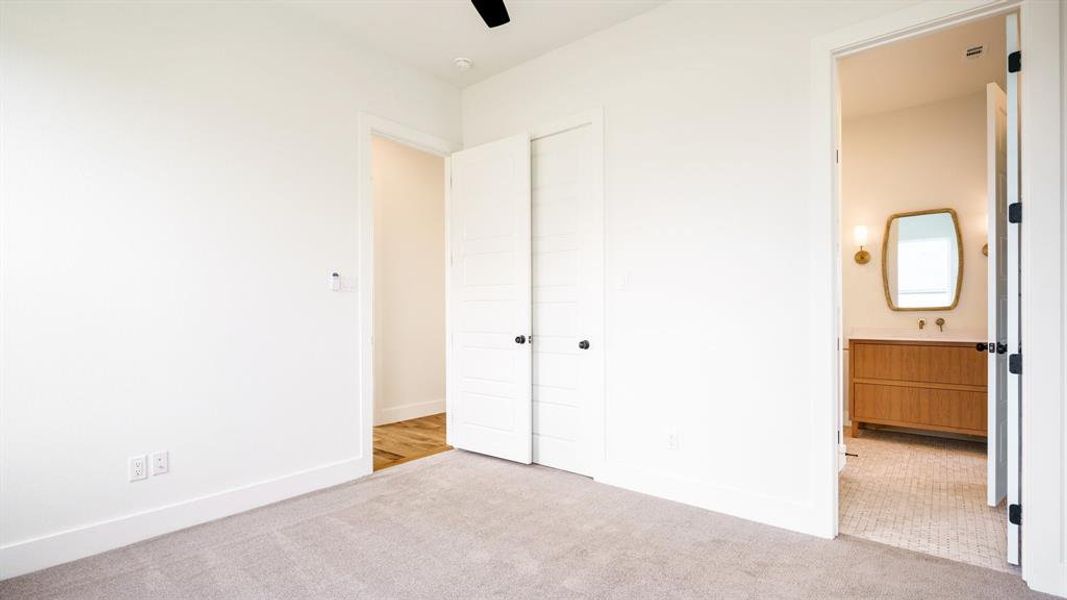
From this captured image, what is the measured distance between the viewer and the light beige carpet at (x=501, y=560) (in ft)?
6.56

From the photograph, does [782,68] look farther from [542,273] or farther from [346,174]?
[346,174]

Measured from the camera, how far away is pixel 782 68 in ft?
8.53

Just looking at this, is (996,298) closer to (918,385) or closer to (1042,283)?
(1042,283)

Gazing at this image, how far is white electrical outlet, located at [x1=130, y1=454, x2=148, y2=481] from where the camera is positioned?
97.2 inches

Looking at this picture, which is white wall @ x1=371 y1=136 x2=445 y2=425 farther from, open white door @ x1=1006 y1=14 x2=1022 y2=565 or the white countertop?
open white door @ x1=1006 y1=14 x2=1022 y2=565

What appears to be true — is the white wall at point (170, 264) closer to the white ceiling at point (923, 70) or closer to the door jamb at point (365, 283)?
the door jamb at point (365, 283)

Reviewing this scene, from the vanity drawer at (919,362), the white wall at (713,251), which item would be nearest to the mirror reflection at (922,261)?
the vanity drawer at (919,362)

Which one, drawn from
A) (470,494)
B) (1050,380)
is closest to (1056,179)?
(1050,380)

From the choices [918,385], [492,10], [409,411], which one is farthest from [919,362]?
[409,411]

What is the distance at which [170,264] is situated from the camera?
2.60 meters

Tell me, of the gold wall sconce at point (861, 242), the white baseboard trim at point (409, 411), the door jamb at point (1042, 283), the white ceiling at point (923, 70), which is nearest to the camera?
the door jamb at point (1042, 283)

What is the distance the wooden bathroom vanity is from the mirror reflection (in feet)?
2.14

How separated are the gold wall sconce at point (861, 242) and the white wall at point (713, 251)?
287 cm

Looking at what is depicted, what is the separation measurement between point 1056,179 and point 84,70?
4.14m
